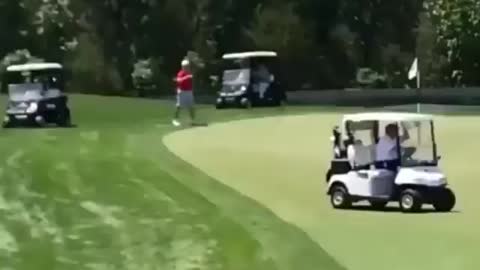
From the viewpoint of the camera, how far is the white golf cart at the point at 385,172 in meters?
17.5

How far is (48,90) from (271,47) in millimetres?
21461

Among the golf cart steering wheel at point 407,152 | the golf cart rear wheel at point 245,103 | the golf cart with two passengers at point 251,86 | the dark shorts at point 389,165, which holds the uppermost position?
the golf cart steering wheel at point 407,152

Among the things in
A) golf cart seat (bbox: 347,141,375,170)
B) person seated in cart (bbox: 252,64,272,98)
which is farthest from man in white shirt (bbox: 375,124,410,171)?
person seated in cart (bbox: 252,64,272,98)

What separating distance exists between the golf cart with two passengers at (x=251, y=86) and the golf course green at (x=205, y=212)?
14519mm

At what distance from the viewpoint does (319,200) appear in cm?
1861

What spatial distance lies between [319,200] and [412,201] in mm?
1597

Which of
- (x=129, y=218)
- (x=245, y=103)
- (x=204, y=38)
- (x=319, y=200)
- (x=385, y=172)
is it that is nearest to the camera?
(x=129, y=218)

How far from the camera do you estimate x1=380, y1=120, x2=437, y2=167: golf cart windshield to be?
707 inches

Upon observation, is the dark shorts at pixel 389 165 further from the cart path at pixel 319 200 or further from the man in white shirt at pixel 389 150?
the cart path at pixel 319 200

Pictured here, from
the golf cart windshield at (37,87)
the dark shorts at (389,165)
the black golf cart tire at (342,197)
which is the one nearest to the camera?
the dark shorts at (389,165)

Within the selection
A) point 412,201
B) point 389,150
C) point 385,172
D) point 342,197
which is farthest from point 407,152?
point 342,197

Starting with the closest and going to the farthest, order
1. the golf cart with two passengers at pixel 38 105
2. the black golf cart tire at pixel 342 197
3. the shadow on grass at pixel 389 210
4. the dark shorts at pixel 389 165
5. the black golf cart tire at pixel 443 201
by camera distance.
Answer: the shadow on grass at pixel 389 210 < the black golf cart tire at pixel 443 201 < the dark shorts at pixel 389 165 < the black golf cart tire at pixel 342 197 < the golf cart with two passengers at pixel 38 105

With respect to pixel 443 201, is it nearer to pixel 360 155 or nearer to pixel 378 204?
pixel 378 204

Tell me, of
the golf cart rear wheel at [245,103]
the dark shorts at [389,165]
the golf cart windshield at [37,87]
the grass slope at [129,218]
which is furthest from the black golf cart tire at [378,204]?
the golf cart rear wheel at [245,103]
